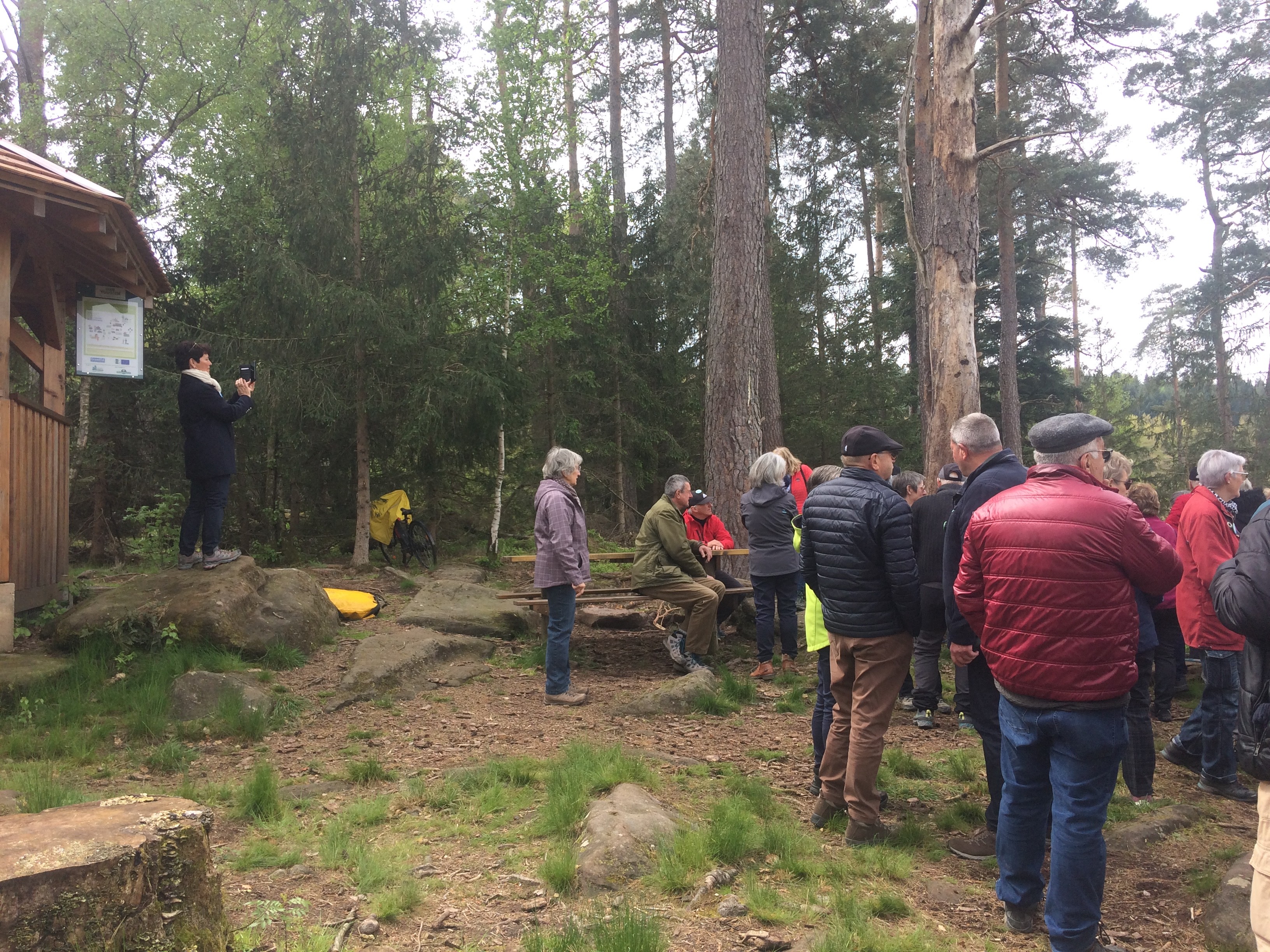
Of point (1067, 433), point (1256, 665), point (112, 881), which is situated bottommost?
point (112, 881)

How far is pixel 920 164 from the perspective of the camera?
35.7ft

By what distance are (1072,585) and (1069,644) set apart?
0.22m

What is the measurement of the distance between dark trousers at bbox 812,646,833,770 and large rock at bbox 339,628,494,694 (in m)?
3.52

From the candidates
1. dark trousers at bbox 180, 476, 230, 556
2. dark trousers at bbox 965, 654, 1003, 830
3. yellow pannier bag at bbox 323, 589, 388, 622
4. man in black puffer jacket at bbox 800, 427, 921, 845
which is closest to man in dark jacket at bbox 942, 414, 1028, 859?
dark trousers at bbox 965, 654, 1003, 830

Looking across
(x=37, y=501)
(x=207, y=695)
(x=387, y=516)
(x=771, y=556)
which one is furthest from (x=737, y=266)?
(x=37, y=501)

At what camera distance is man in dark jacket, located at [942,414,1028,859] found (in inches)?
162

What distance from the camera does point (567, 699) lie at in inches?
271

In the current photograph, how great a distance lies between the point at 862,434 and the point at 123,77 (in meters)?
17.0

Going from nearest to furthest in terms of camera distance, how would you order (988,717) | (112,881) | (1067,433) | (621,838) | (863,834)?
(112,881), (1067,433), (621,838), (988,717), (863,834)

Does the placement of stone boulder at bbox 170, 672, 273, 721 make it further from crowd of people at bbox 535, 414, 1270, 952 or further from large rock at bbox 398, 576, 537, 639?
large rock at bbox 398, 576, 537, 639

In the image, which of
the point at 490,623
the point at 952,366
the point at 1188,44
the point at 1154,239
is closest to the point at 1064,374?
the point at 1154,239

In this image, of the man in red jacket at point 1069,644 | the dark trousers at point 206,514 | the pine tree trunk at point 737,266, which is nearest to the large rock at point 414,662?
the dark trousers at point 206,514

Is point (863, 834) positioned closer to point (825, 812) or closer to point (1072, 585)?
point (825, 812)

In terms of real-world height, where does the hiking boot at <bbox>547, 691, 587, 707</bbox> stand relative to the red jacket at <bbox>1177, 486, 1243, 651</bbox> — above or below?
below
